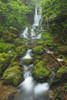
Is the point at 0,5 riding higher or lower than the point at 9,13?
higher

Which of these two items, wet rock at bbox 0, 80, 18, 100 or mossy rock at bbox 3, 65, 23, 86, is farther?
mossy rock at bbox 3, 65, 23, 86

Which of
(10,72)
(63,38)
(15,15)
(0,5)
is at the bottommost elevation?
(10,72)

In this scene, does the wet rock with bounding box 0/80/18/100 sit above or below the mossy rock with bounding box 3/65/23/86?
below

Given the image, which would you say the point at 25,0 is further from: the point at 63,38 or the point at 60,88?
the point at 60,88

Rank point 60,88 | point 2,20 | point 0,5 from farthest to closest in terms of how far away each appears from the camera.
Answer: point 2,20, point 0,5, point 60,88

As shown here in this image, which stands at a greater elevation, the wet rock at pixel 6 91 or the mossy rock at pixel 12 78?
the mossy rock at pixel 12 78

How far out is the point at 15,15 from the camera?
12.8 meters

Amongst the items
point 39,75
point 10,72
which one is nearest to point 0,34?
point 10,72

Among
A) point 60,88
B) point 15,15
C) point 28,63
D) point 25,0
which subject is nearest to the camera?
point 60,88

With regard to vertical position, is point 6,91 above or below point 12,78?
below

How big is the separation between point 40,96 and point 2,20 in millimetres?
12545

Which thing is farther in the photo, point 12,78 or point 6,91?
point 12,78

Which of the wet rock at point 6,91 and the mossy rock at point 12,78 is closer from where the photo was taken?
the wet rock at point 6,91

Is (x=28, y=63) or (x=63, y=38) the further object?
(x=63, y=38)
